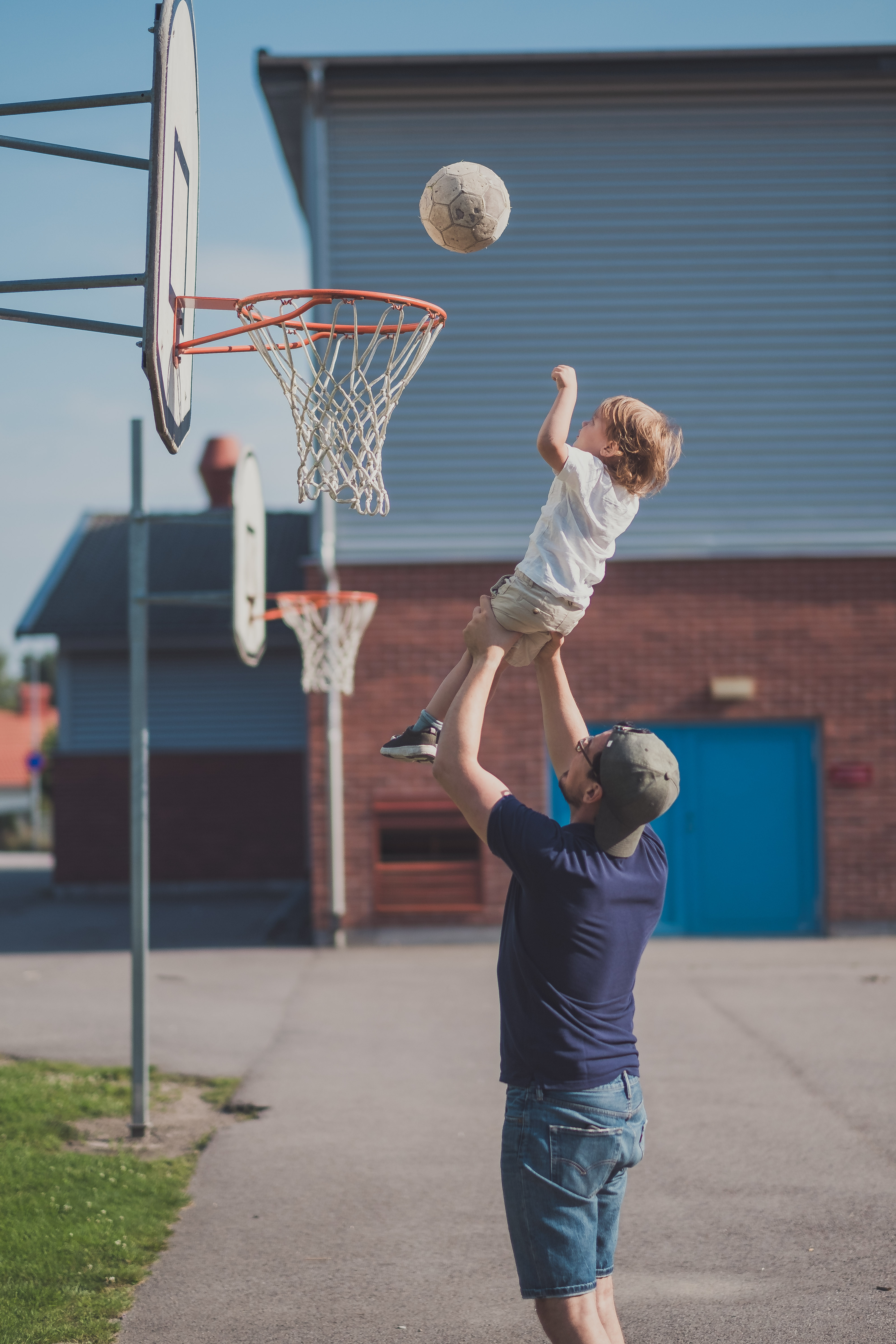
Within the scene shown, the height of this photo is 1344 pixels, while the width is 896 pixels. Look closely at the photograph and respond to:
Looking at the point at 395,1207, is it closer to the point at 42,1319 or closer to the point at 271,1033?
the point at 42,1319

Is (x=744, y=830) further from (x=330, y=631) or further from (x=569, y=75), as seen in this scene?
(x=569, y=75)

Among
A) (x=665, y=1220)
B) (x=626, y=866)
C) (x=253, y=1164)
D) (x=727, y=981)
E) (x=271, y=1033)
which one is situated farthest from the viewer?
(x=727, y=981)

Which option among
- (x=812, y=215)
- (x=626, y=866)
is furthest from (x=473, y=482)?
(x=626, y=866)

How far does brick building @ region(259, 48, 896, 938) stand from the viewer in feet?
47.6

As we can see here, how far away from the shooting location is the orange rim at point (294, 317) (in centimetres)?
459

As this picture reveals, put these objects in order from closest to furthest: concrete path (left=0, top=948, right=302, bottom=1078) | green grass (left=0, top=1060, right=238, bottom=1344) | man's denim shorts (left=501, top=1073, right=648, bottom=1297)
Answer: man's denim shorts (left=501, top=1073, right=648, bottom=1297) → green grass (left=0, top=1060, right=238, bottom=1344) → concrete path (left=0, top=948, right=302, bottom=1078)

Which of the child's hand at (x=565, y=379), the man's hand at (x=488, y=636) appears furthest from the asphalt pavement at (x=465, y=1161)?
the child's hand at (x=565, y=379)

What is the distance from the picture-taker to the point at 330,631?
472 inches

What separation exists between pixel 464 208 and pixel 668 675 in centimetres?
1062

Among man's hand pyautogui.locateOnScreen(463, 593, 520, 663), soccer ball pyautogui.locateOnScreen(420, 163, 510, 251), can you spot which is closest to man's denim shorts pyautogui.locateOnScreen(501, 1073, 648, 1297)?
man's hand pyautogui.locateOnScreen(463, 593, 520, 663)

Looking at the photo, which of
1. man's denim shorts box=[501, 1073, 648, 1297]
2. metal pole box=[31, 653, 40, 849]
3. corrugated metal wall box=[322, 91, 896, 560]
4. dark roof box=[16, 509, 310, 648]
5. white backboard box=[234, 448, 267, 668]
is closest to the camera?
man's denim shorts box=[501, 1073, 648, 1297]

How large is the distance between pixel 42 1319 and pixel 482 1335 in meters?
1.62

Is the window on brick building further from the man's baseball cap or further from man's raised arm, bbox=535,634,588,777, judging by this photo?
the man's baseball cap

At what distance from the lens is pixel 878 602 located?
48.5 ft
